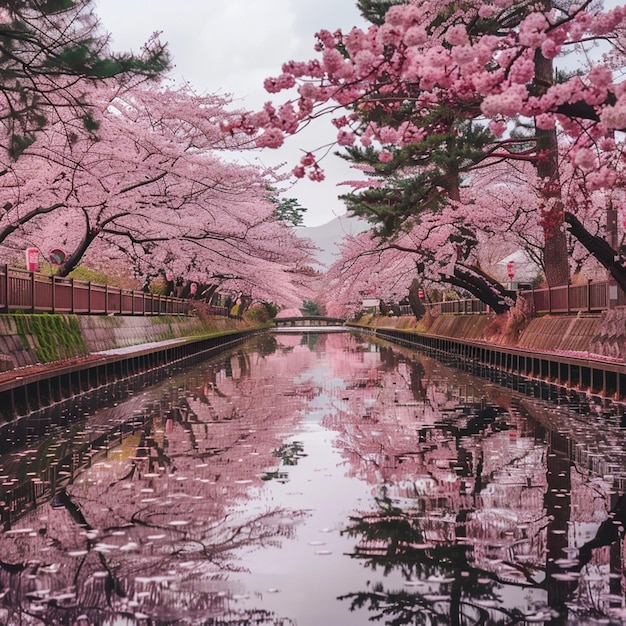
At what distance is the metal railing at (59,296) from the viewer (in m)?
22.2

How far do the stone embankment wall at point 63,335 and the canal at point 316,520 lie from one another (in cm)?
499

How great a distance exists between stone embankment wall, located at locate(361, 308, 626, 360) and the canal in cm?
616

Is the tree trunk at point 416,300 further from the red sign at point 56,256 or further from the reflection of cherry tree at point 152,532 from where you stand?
the reflection of cherry tree at point 152,532

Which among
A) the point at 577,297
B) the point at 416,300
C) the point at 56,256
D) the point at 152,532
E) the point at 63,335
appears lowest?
the point at 152,532

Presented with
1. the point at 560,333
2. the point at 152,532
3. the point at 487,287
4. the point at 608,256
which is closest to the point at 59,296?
the point at 560,333

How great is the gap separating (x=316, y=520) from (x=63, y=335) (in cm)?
1888

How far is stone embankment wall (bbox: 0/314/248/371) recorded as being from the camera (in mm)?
19766


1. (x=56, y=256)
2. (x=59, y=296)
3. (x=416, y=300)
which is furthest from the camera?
(x=416, y=300)

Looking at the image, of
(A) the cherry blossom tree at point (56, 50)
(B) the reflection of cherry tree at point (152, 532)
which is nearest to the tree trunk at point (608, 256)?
(B) the reflection of cherry tree at point (152, 532)

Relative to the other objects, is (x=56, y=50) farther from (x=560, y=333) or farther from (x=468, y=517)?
(x=560, y=333)

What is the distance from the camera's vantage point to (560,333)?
2639 cm

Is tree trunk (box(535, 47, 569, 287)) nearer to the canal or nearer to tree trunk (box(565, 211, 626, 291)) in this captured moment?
tree trunk (box(565, 211, 626, 291))

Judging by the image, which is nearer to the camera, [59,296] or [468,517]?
[468,517]

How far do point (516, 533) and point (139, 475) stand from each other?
4.47 m
